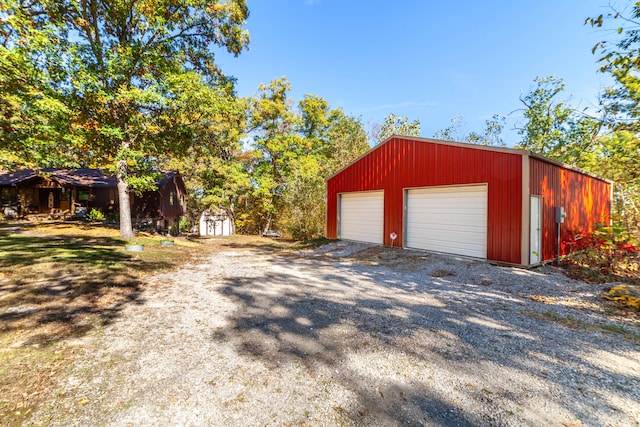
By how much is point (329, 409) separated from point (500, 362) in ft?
6.03

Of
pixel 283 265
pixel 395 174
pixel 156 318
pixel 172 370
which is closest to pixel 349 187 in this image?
pixel 395 174

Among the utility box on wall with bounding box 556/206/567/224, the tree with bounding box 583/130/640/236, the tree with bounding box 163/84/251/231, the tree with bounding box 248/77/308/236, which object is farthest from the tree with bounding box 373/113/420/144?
the utility box on wall with bounding box 556/206/567/224

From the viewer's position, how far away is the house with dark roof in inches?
669

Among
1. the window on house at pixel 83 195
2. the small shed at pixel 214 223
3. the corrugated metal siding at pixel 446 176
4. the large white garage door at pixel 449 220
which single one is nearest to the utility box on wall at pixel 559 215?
the corrugated metal siding at pixel 446 176

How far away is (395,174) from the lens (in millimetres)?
10078

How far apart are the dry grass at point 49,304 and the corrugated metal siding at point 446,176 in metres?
7.67

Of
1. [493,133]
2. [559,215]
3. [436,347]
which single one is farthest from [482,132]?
[436,347]

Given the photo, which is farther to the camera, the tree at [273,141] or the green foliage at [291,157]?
the tree at [273,141]

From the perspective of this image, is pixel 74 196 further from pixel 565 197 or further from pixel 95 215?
pixel 565 197

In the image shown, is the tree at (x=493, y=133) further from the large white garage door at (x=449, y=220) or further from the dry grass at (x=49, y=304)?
the dry grass at (x=49, y=304)

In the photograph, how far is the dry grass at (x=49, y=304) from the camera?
225 cm

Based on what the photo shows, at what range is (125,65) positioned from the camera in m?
8.72

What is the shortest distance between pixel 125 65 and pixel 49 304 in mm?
8250

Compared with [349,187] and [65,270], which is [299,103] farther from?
[65,270]
